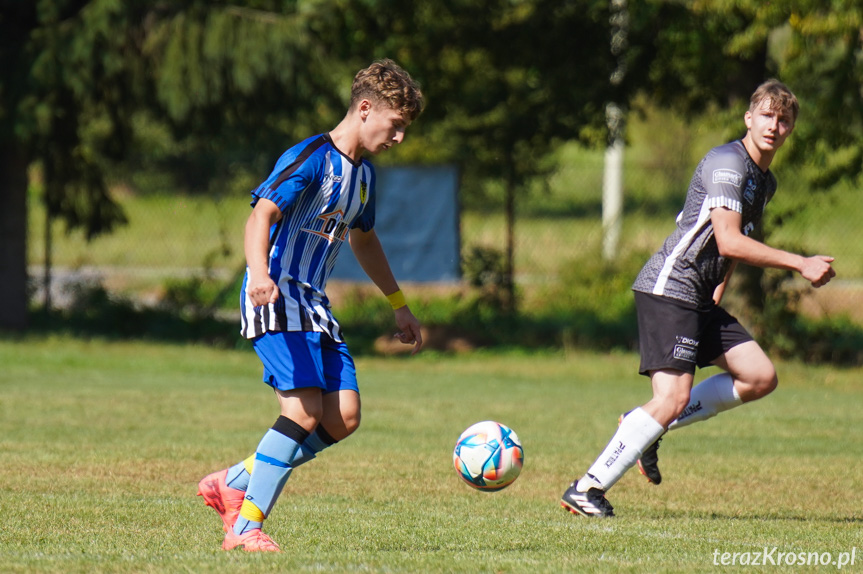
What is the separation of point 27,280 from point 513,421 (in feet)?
30.9

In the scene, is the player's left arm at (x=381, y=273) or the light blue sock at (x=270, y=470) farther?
the player's left arm at (x=381, y=273)

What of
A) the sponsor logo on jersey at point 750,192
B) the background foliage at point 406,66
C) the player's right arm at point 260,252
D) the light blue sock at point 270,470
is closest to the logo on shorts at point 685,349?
the sponsor logo on jersey at point 750,192

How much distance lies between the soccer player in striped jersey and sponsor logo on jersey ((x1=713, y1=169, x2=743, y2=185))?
1664 mm

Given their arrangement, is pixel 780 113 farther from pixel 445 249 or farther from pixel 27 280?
pixel 27 280

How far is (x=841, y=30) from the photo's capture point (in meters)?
11.9

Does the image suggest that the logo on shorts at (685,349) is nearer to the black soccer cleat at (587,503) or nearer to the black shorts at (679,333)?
the black shorts at (679,333)

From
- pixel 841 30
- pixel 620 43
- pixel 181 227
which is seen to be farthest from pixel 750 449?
pixel 181 227

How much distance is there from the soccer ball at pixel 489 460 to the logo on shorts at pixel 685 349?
95 cm

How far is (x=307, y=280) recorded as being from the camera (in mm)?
4844

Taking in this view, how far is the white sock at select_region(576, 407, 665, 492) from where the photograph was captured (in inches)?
225

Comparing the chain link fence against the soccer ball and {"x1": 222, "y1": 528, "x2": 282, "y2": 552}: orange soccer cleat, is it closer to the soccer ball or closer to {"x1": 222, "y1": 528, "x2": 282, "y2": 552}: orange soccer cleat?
the soccer ball

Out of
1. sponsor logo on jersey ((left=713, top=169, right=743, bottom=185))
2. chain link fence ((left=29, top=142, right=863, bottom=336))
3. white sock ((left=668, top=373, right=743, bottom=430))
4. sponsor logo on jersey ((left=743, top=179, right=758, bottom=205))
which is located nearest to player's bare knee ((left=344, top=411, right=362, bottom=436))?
white sock ((left=668, top=373, right=743, bottom=430))

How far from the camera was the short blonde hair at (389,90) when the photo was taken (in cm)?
483

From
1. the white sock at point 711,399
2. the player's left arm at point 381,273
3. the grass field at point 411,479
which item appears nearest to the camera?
the grass field at point 411,479
